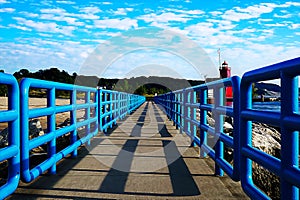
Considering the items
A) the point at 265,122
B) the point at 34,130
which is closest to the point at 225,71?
the point at 34,130

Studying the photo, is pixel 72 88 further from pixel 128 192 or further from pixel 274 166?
pixel 274 166

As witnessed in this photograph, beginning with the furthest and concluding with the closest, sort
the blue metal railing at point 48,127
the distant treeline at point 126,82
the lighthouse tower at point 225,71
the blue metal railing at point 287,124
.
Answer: the lighthouse tower at point 225,71
the distant treeline at point 126,82
the blue metal railing at point 48,127
the blue metal railing at point 287,124

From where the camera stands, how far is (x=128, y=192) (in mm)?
3826

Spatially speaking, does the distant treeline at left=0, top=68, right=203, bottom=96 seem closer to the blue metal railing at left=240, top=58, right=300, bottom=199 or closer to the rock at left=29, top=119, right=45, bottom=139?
the rock at left=29, top=119, right=45, bottom=139

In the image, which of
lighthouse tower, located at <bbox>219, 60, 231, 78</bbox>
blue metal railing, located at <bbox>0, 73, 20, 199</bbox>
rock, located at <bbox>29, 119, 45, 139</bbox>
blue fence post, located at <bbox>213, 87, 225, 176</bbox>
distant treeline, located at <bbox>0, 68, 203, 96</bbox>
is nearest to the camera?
blue metal railing, located at <bbox>0, 73, 20, 199</bbox>

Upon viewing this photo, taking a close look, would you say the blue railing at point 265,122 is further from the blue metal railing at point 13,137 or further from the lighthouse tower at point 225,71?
the lighthouse tower at point 225,71

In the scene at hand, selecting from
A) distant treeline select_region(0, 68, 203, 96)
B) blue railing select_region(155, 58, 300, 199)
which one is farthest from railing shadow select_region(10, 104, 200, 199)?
distant treeline select_region(0, 68, 203, 96)

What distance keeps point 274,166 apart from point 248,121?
Answer: 32.0 inches

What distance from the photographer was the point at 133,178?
4.44 meters

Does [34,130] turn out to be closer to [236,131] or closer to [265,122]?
[236,131]

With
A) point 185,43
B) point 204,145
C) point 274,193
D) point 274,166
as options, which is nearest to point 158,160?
point 204,145

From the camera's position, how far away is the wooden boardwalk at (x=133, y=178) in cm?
375

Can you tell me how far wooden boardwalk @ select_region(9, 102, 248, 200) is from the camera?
3751 millimetres

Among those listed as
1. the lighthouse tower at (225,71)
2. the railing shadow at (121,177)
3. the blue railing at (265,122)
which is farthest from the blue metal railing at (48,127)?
the lighthouse tower at (225,71)
